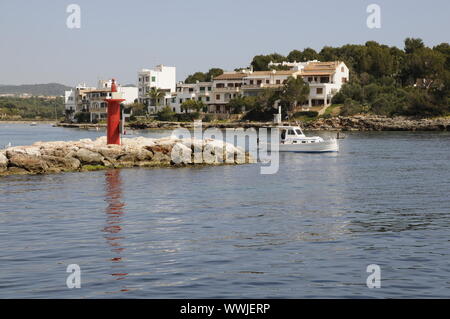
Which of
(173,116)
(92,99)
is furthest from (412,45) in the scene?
(92,99)

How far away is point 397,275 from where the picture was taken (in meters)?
14.0

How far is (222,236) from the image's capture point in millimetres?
18219

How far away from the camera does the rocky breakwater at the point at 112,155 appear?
3609 centimetres

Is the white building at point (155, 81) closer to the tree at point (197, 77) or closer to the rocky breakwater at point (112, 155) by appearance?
the tree at point (197, 77)

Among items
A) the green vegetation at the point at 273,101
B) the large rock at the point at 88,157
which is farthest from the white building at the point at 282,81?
the large rock at the point at 88,157

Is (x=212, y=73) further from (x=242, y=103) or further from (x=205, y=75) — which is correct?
(x=242, y=103)

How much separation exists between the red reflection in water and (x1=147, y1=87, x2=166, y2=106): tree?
105066mm

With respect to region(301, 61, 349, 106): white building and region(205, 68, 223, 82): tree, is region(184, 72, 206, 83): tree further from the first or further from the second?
region(301, 61, 349, 106): white building

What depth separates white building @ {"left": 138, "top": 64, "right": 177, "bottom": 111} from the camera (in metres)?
145

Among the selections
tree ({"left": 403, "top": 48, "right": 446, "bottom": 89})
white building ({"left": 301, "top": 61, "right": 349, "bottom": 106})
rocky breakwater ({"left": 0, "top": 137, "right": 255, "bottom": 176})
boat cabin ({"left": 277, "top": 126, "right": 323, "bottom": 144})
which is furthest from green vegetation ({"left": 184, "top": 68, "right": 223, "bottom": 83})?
rocky breakwater ({"left": 0, "top": 137, "right": 255, "bottom": 176})

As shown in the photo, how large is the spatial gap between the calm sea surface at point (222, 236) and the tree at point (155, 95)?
106 m
